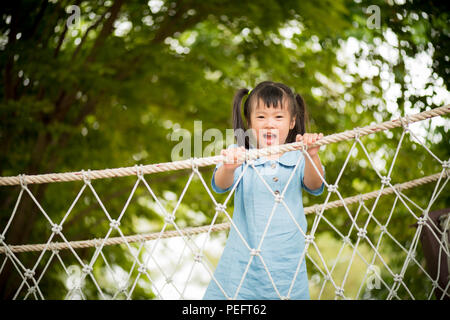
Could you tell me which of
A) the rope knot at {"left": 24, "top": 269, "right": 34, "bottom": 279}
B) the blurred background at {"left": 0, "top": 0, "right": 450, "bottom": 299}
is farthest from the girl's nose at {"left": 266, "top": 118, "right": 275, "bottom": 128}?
the blurred background at {"left": 0, "top": 0, "right": 450, "bottom": 299}

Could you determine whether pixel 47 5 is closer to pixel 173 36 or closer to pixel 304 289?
pixel 173 36

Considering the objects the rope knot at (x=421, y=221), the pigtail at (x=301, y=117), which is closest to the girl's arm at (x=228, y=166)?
the pigtail at (x=301, y=117)

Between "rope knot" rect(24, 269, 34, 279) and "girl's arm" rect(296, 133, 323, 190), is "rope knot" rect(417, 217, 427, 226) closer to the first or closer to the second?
"girl's arm" rect(296, 133, 323, 190)

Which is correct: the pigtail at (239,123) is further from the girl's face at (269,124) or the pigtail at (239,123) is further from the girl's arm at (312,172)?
the girl's arm at (312,172)

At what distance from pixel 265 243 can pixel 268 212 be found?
98 millimetres

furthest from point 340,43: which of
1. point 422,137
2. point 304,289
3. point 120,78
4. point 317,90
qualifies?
point 304,289

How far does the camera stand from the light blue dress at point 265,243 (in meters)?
1.48

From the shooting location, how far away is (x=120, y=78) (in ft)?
9.37

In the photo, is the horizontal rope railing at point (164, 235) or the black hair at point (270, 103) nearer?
the black hair at point (270, 103)

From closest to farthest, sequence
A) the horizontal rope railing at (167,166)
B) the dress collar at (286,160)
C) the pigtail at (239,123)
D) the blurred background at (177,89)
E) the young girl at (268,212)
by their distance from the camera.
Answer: the horizontal rope railing at (167,166) → the young girl at (268,212) → the dress collar at (286,160) → the pigtail at (239,123) → the blurred background at (177,89)

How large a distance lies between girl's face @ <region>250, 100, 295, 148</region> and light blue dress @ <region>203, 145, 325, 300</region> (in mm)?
67

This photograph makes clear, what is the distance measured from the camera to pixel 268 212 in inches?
60.2

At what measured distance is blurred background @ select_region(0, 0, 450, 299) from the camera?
94.3 inches

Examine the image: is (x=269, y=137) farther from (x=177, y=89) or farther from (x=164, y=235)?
(x=177, y=89)
